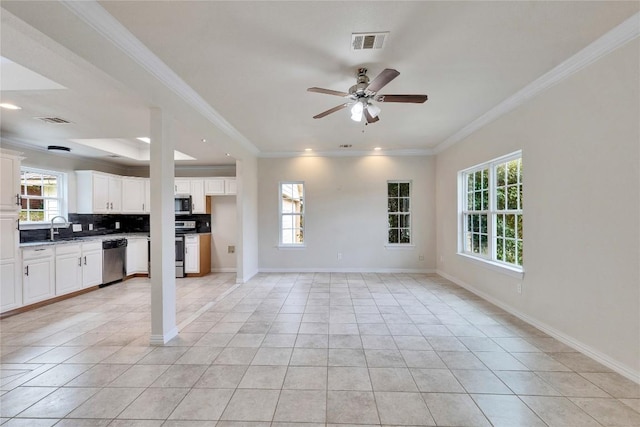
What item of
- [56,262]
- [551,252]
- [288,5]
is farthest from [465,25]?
[56,262]

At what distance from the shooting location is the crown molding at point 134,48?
71.7 inches

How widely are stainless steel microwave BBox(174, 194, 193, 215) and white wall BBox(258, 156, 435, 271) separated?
1.59 meters

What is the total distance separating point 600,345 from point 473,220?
263 centimetres

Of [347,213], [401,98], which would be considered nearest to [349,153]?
[347,213]

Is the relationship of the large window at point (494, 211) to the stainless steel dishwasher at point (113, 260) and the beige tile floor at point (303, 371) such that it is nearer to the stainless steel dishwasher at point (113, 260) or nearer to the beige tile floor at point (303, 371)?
the beige tile floor at point (303, 371)

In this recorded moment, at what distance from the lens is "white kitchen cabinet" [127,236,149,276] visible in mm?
5918

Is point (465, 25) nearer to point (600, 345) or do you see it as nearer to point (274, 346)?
point (600, 345)

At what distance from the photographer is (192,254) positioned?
19.9 ft

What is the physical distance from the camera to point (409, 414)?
182 cm

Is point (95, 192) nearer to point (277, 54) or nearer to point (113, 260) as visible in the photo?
point (113, 260)

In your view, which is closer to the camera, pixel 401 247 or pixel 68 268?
pixel 68 268

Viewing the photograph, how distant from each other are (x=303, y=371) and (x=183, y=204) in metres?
5.17

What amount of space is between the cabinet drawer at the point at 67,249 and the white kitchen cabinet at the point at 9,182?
83cm

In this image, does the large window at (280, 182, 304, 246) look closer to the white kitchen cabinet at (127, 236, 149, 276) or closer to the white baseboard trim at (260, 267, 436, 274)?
the white baseboard trim at (260, 267, 436, 274)
